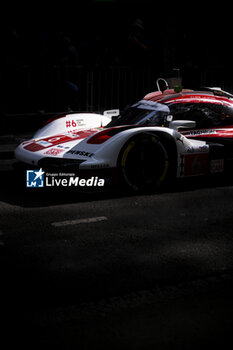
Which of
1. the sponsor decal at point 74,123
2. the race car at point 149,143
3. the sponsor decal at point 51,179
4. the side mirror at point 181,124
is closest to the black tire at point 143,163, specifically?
the race car at point 149,143

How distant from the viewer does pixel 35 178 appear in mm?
7484

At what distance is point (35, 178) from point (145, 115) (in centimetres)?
197

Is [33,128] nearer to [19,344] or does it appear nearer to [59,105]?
[59,105]

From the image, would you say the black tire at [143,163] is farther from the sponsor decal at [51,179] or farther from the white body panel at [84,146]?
the sponsor decal at [51,179]

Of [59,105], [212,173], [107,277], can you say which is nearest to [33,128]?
[59,105]

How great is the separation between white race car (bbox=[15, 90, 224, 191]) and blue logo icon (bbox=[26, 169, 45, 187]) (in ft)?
0.51

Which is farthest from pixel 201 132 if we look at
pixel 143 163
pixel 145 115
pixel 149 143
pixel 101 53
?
pixel 101 53

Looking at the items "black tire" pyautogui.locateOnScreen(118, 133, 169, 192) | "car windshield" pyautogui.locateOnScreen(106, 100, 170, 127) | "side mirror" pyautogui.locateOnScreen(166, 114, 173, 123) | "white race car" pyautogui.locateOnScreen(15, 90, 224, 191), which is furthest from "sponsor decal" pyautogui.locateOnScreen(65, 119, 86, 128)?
"black tire" pyautogui.locateOnScreen(118, 133, 169, 192)

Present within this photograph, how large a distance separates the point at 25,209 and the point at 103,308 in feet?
9.67

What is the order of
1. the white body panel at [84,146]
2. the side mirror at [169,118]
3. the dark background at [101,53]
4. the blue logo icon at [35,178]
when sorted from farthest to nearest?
the dark background at [101,53] < the side mirror at [169,118] < the white body panel at [84,146] < the blue logo icon at [35,178]

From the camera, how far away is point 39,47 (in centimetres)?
1270

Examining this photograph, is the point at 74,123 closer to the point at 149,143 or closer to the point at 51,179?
the point at 149,143

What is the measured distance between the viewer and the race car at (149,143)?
7652 millimetres

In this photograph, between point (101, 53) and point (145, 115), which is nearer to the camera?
point (145, 115)
